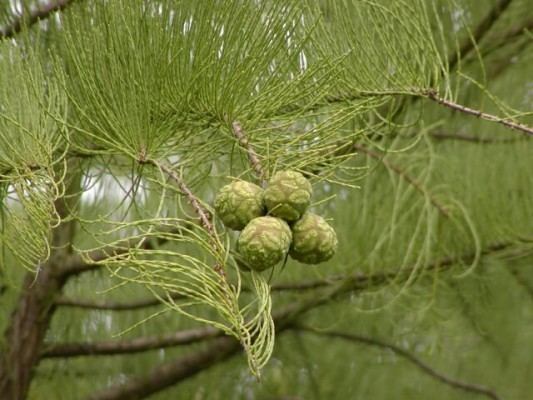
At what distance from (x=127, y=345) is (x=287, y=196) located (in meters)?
0.74

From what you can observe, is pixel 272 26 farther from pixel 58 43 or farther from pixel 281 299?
pixel 281 299

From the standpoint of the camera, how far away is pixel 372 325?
149cm

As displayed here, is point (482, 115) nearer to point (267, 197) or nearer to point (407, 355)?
point (267, 197)

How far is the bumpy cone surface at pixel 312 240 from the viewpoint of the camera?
0.56m

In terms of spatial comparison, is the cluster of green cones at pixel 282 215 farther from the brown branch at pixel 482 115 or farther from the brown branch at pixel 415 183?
the brown branch at pixel 415 183

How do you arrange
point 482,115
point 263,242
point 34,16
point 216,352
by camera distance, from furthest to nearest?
point 216,352 → point 34,16 → point 482,115 → point 263,242

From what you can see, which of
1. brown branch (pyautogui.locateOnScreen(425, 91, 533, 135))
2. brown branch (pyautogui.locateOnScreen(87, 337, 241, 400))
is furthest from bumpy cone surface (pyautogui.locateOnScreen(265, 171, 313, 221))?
brown branch (pyautogui.locateOnScreen(87, 337, 241, 400))

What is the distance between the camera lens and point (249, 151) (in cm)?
62

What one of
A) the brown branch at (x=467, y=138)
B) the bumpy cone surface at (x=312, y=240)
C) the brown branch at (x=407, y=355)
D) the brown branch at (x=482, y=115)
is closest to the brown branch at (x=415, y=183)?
the brown branch at (x=467, y=138)

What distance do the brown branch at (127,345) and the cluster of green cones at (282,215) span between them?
0.70 metres

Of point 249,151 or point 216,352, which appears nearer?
point 249,151

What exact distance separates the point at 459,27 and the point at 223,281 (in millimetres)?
847

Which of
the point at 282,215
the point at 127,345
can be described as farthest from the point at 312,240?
the point at 127,345

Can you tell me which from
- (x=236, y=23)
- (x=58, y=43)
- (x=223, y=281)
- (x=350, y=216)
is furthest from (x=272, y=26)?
(x=350, y=216)
